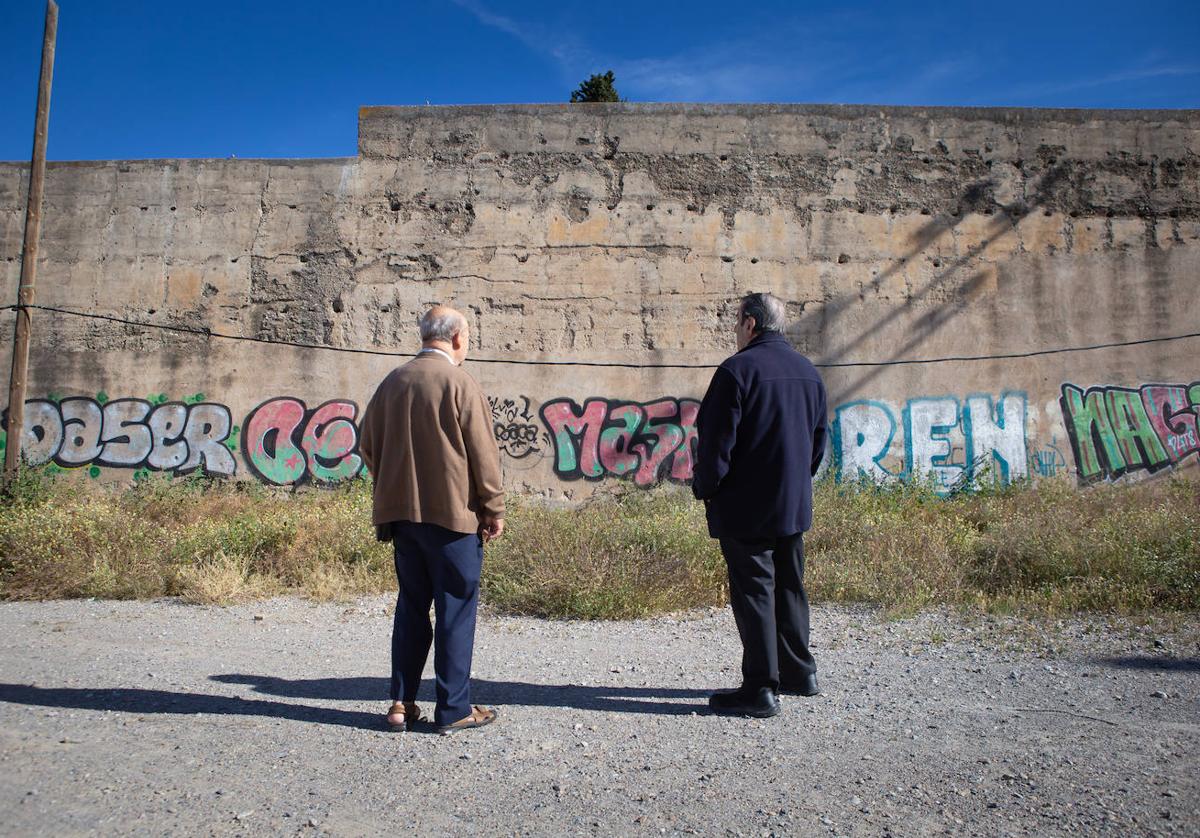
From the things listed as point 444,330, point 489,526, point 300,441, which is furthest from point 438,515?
point 300,441

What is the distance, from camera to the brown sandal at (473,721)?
309 cm

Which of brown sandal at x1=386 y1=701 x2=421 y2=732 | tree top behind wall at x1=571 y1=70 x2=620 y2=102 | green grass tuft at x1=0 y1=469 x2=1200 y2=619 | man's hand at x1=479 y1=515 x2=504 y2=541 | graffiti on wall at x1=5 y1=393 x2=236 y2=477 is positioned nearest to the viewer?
brown sandal at x1=386 y1=701 x2=421 y2=732

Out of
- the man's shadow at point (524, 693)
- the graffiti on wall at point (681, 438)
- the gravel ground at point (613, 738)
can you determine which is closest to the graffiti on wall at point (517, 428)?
the graffiti on wall at point (681, 438)

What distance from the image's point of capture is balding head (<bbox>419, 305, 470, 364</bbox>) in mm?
3334

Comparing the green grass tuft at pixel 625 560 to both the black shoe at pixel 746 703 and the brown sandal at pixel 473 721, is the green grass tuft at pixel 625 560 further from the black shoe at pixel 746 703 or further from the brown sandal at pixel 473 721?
the brown sandal at pixel 473 721

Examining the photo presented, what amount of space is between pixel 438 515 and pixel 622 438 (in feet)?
24.2

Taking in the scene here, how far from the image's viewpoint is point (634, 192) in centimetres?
1067

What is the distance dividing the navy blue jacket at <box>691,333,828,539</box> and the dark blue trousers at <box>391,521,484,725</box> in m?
1.02

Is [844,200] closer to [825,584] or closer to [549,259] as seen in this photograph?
[549,259]

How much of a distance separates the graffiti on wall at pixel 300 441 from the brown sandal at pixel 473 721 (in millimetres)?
7724

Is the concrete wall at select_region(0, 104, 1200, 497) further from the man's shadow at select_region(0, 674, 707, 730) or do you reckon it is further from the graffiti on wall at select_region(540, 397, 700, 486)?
the man's shadow at select_region(0, 674, 707, 730)

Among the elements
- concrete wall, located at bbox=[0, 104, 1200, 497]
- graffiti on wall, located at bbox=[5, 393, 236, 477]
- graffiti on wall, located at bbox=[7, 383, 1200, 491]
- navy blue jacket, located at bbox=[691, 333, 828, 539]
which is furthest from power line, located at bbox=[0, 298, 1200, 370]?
navy blue jacket, located at bbox=[691, 333, 828, 539]

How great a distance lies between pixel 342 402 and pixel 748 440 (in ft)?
26.8

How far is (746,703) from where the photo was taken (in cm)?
331
